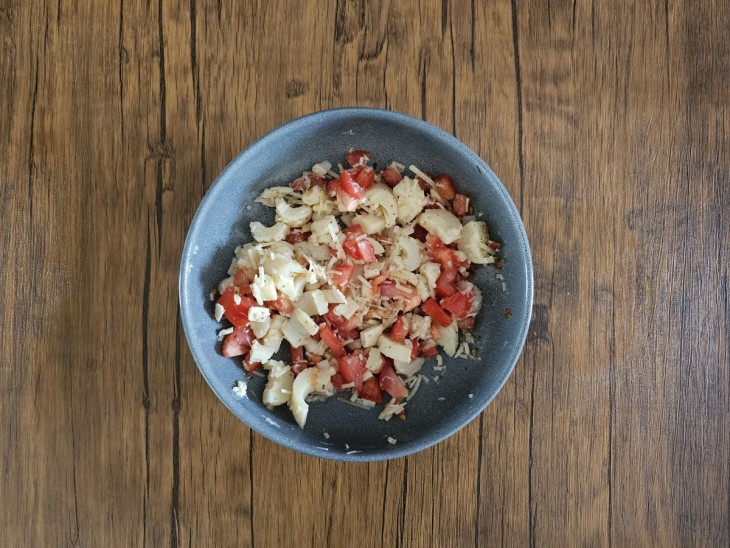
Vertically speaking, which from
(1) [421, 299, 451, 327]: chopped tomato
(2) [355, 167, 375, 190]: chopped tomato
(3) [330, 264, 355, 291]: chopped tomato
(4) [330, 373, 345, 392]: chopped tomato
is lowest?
(4) [330, 373, 345, 392]: chopped tomato

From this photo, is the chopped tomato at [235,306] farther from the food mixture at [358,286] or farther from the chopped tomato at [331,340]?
the chopped tomato at [331,340]

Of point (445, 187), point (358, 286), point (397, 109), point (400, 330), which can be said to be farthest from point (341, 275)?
point (397, 109)

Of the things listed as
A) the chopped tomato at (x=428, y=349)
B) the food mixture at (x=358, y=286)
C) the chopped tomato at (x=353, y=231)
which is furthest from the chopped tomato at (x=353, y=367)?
the chopped tomato at (x=353, y=231)

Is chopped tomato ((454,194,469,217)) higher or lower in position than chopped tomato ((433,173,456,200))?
lower

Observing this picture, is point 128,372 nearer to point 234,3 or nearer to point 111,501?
point 111,501

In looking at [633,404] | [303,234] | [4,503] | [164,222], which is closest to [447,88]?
[303,234]

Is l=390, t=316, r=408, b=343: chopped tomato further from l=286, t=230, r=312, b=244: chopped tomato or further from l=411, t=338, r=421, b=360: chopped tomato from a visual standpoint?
l=286, t=230, r=312, b=244: chopped tomato

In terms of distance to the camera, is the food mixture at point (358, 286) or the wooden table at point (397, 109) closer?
the food mixture at point (358, 286)

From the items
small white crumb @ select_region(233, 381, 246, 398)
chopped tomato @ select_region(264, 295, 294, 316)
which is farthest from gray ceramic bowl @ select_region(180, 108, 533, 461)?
chopped tomato @ select_region(264, 295, 294, 316)
